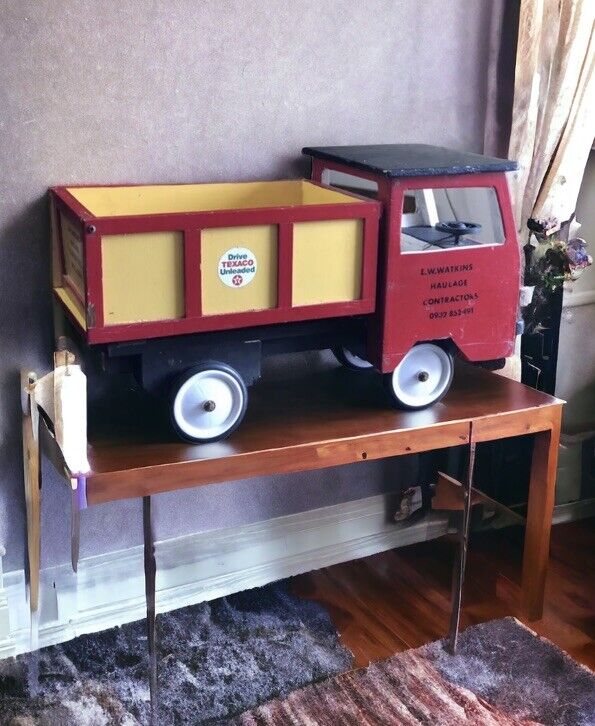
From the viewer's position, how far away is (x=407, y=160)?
172cm

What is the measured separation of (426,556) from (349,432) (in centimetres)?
79

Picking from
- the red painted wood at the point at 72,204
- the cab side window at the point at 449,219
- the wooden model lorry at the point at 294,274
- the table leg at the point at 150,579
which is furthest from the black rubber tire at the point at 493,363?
the red painted wood at the point at 72,204

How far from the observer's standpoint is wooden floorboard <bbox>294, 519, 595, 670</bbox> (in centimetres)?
204

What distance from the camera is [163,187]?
1.79 meters

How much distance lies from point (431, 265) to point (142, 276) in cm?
56

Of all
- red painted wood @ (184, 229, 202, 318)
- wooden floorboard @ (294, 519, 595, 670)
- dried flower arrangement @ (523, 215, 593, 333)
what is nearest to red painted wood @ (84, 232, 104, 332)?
red painted wood @ (184, 229, 202, 318)

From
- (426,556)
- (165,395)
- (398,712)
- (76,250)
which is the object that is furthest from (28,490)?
(426,556)

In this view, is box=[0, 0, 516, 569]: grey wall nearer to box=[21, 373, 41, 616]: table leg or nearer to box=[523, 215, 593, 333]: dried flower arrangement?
box=[21, 373, 41, 616]: table leg

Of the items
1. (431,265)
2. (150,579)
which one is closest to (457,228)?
(431,265)

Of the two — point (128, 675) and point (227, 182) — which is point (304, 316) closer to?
point (227, 182)

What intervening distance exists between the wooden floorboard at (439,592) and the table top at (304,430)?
20.6 inches

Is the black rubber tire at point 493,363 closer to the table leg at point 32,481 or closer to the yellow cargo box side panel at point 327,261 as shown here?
the yellow cargo box side panel at point 327,261

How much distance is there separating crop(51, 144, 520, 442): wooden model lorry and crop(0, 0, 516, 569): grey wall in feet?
0.24

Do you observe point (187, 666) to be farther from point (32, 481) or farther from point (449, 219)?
point (449, 219)
